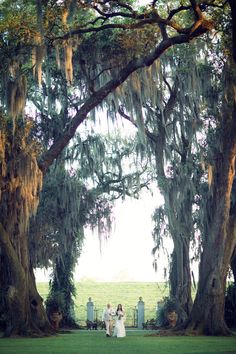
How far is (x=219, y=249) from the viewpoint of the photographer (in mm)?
20734

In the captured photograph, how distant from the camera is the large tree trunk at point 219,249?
20047 mm

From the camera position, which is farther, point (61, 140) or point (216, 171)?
point (216, 171)

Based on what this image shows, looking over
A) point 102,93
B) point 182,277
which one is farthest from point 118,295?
point 102,93

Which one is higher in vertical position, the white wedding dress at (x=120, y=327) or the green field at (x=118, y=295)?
the green field at (x=118, y=295)

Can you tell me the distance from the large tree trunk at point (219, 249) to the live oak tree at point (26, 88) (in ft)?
11.4

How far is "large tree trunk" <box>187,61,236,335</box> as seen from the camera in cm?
2005

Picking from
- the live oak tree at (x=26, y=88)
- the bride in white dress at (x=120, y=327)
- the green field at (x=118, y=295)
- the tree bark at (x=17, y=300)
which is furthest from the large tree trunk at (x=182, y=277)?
Answer: the green field at (x=118, y=295)

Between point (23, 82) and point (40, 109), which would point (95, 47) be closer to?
point (23, 82)

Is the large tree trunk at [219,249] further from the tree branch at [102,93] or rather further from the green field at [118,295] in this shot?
the green field at [118,295]

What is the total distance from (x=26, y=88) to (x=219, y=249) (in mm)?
7692

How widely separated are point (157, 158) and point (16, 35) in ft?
31.2

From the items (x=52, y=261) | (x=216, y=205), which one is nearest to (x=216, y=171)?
(x=216, y=205)

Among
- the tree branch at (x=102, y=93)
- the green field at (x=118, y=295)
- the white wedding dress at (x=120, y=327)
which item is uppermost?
the tree branch at (x=102, y=93)

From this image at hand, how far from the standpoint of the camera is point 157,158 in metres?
25.9
